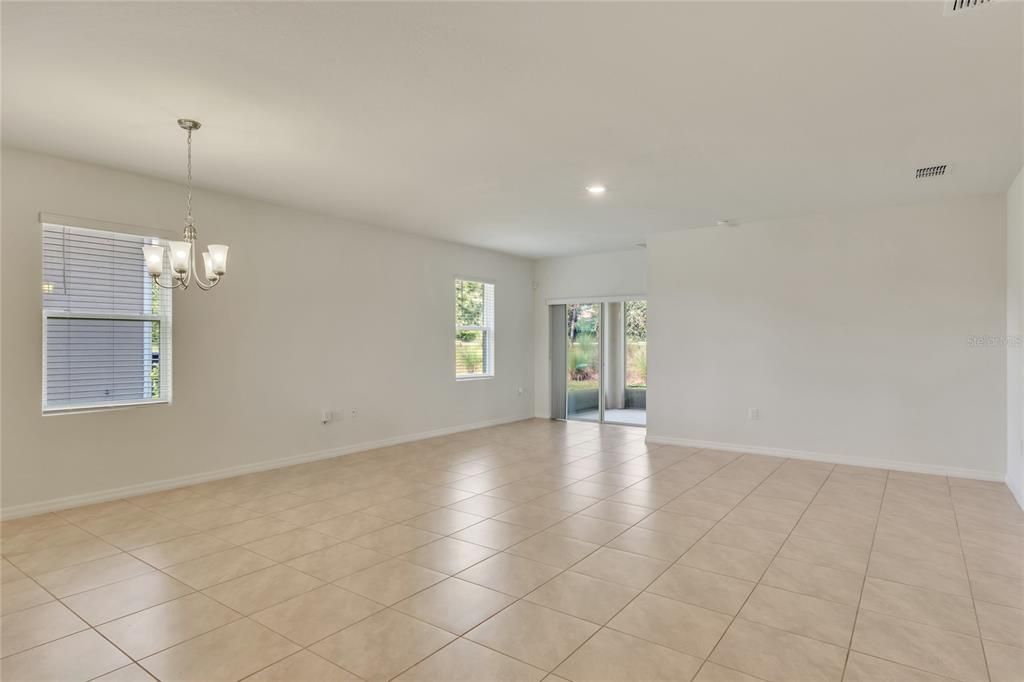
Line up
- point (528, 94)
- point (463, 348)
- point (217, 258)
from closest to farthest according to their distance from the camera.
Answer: point (528, 94)
point (217, 258)
point (463, 348)

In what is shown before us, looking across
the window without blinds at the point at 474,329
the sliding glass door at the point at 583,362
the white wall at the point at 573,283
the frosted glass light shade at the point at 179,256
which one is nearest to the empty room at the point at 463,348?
the frosted glass light shade at the point at 179,256

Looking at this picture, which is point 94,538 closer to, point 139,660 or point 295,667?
point 139,660

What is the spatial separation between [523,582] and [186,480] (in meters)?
3.40

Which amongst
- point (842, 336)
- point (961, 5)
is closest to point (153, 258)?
point (961, 5)

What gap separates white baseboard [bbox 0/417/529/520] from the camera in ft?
12.7

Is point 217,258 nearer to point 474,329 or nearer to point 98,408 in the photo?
point 98,408

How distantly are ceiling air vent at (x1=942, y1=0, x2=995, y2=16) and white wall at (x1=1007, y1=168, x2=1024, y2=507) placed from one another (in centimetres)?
275

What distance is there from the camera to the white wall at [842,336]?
4.98 meters

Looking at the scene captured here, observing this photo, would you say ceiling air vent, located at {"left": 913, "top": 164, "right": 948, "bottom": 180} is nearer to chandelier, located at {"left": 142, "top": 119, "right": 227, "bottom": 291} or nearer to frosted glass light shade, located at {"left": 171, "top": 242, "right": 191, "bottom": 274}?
chandelier, located at {"left": 142, "top": 119, "right": 227, "bottom": 291}

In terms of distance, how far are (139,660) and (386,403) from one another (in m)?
4.31

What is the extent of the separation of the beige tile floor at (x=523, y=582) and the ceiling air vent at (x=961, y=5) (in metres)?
2.57

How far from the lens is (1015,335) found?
451 centimetres

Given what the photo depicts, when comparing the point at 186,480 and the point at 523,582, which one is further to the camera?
the point at 186,480

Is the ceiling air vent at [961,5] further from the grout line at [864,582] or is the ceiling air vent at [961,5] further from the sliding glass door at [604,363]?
the sliding glass door at [604,363]
